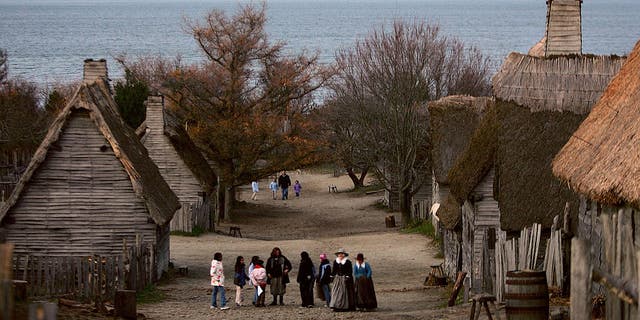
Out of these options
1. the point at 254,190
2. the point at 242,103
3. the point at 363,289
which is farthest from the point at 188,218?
the point at 363,289

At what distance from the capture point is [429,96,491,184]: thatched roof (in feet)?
154

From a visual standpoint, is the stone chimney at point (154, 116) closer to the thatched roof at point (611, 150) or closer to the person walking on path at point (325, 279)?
the person walking on path at point (325, 279)

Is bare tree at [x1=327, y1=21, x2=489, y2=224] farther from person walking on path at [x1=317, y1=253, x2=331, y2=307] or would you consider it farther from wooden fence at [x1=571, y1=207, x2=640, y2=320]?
wooden fence at [x1=571, y1=207, x2=640, y2=320]

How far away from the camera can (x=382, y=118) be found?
5891cm

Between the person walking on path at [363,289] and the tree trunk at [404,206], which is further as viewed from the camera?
the tree trunk at [404,206]

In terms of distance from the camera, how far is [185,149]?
174 ft

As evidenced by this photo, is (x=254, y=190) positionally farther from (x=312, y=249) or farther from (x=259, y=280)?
(x=259, y=280)

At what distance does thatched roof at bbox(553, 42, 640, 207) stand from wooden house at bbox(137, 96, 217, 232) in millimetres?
30485

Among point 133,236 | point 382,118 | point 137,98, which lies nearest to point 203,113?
point 137,98

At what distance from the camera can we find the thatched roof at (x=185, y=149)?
5162 cm

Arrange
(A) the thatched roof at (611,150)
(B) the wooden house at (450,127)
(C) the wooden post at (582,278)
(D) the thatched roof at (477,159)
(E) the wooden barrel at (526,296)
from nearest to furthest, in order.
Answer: (C) the wooden post at (582,278) → (A) the thatched roof at (611,150) → (E) the wooden barrel at (526,296) → (D) the thatched roof at (477,159) → (B) the wooden house at (450,127)

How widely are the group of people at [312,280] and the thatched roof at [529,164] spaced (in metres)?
3.28

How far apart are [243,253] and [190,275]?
669 centimetres

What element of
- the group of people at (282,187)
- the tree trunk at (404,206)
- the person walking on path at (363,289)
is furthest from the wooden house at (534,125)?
the group of people at (282,187)
